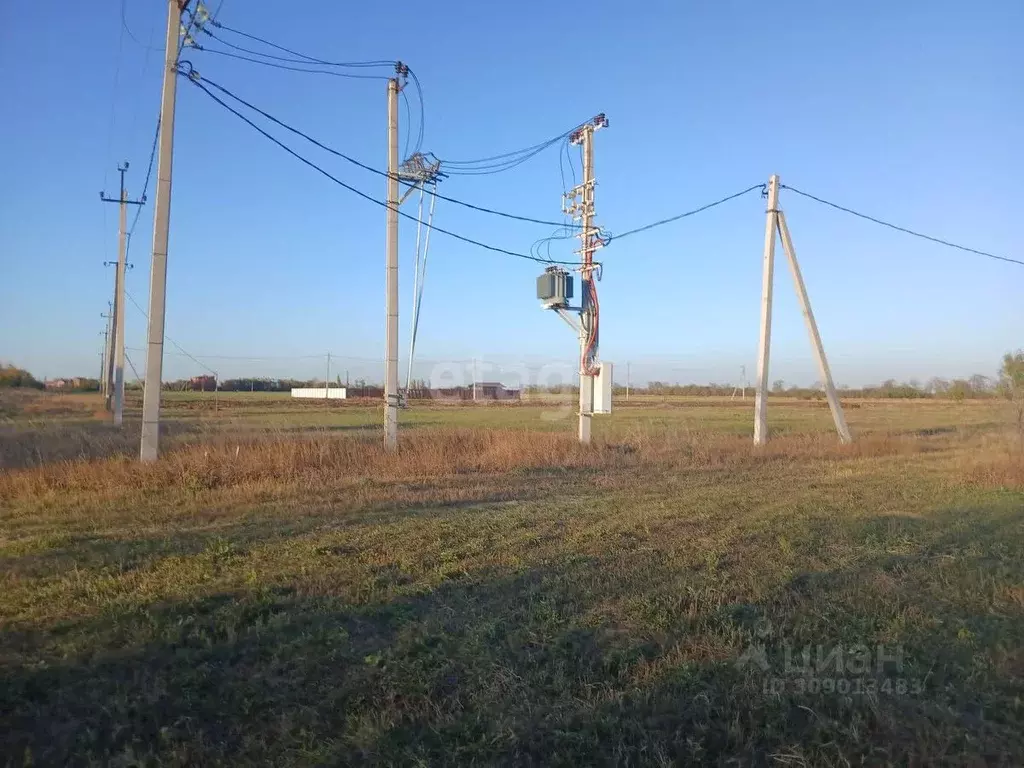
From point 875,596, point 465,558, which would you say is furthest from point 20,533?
point 875,596

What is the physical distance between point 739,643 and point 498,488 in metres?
7.92

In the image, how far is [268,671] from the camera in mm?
4395

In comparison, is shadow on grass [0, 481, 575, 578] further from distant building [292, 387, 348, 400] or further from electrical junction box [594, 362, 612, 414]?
distant building [292, 387, 348, 400]

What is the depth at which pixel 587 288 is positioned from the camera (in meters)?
18.1

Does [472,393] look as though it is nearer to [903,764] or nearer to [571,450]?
[571,450]

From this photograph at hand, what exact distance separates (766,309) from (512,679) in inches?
684

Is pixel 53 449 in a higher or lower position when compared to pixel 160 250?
lower

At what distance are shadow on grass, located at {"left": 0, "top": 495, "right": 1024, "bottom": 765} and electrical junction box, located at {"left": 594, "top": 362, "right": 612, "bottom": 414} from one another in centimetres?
1133

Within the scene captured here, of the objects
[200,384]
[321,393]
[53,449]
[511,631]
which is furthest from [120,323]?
[200,384]

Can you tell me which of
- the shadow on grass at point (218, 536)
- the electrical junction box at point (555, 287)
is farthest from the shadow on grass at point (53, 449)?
the electrical junction box at point (555, 287)

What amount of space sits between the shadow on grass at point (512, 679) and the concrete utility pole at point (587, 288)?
1179 centimetres

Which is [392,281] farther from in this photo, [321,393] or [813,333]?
[321,393]

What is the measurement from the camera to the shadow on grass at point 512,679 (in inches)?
140

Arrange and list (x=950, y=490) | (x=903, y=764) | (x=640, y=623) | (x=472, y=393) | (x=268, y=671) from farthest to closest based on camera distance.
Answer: (x=472, y=393) < (x=950, y=490) < (x=640, y=623) < (x=268, y=671) < (x=903, y=764)
